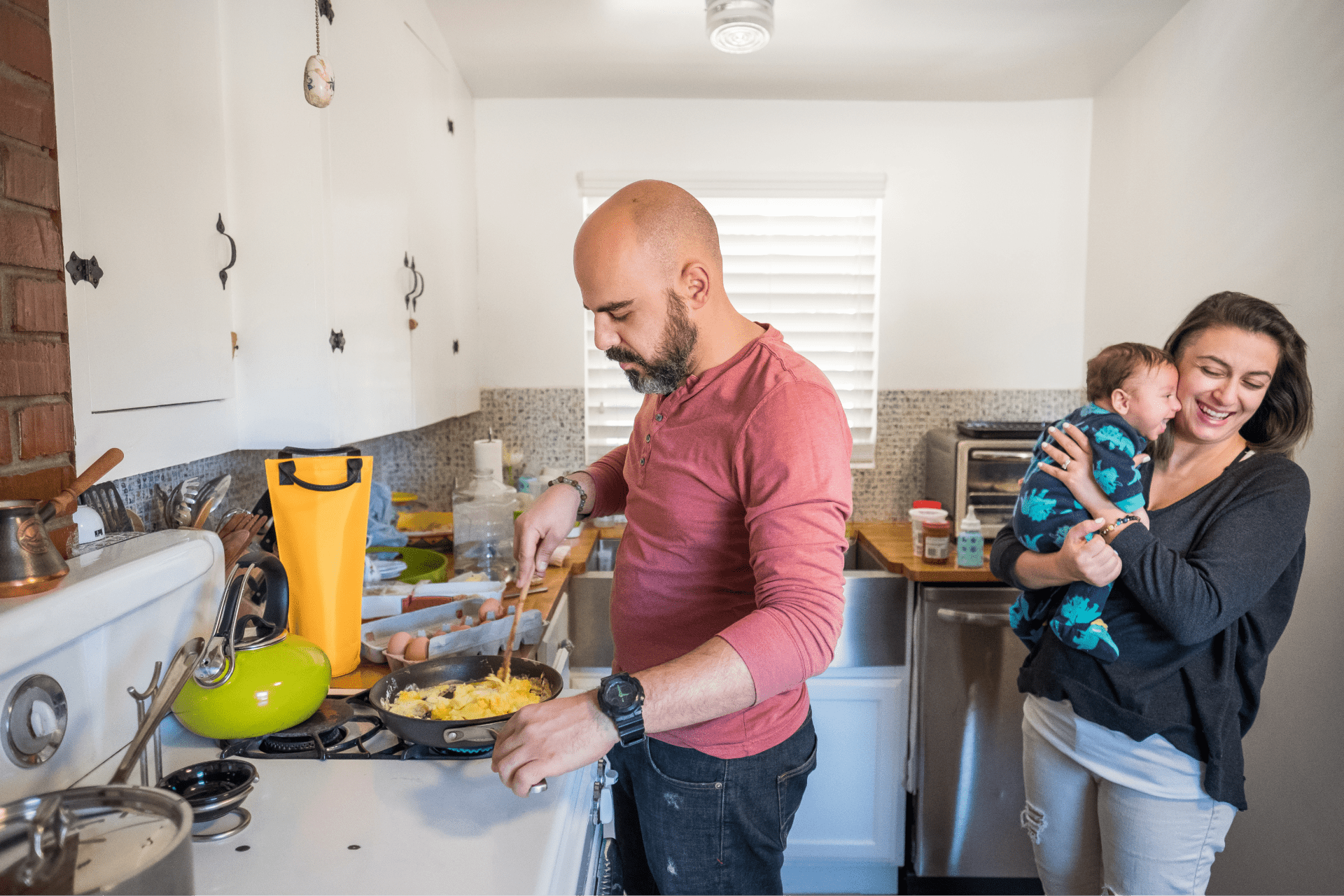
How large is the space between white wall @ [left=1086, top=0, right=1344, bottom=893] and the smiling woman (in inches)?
15.8

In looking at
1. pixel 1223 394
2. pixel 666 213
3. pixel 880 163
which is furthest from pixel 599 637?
pixel 880 163

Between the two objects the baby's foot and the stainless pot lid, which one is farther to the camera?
the baby's foot

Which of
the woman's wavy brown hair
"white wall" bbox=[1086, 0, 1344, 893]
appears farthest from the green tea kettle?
"white wall" bbox=[1086, 0, 1344, 893]

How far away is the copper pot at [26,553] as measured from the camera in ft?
2.70

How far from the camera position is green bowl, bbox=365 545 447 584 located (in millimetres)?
2047

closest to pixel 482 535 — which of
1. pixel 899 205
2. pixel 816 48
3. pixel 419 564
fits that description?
pixel 419 564

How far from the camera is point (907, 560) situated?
2447 mm

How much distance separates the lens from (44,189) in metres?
1.02

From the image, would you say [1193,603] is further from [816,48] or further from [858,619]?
[816,48]

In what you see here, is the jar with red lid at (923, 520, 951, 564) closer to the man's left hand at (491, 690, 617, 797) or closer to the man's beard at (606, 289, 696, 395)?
the man's beard at (606, 289, 696, 395)

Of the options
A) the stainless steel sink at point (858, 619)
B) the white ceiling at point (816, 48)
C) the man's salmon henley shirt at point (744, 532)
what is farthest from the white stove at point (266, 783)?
the white ceiling at point (816, 48)

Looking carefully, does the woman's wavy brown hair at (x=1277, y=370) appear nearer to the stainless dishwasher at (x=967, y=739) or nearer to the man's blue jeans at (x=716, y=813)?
the stainless dishwasher at (x=967, y=739)

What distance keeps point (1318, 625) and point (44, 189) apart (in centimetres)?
244

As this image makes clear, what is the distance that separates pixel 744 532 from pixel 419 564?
121 centimetres
